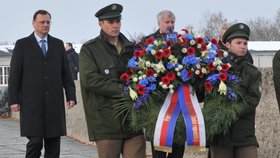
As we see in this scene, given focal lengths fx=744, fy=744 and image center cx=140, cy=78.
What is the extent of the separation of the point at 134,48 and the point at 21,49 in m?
2.15

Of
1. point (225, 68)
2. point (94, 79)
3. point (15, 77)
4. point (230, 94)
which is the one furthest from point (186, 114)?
point (15, 77)

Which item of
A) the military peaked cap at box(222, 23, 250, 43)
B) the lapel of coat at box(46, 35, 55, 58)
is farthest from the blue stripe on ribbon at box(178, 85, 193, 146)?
the lapel of coat at box(46, 35, 55, 58)

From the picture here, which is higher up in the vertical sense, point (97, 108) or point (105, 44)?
point (105, 44)

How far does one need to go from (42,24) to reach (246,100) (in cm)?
298

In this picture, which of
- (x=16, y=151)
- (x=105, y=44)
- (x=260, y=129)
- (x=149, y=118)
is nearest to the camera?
(x=149, y=118)

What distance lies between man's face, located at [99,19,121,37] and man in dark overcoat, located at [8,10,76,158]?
5.87ft

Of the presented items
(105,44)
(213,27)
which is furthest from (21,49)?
(213,27)

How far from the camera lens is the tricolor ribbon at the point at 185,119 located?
21.8 ft

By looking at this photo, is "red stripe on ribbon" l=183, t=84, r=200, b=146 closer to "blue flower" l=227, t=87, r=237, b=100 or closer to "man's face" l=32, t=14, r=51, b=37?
"blue flower" l=227, t=87, r=237, b=100

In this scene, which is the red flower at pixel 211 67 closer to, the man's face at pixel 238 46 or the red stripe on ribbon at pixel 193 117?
the red stripe on ribbon at pixel 193 117

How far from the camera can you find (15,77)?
28.6 feet

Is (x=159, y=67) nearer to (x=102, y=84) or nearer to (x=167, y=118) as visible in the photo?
(x=167, y=118)

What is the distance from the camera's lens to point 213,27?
88.9 meters

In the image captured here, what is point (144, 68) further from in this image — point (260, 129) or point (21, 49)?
point (260, 129)
